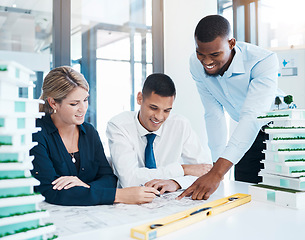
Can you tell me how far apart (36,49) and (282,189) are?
258 centimetres

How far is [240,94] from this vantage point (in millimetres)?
2004

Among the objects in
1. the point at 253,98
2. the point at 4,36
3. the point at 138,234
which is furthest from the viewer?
the point at 4,36

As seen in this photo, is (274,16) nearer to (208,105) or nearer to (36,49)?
(208,105)

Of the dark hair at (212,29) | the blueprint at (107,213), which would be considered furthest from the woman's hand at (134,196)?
the dark hair at (212,29)

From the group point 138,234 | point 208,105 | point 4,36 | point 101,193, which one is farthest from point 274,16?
point 138,234

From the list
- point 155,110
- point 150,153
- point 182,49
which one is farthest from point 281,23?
point 150,153

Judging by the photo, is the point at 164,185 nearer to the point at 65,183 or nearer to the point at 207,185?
the point at 207,185

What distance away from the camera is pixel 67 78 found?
1749 millimetres

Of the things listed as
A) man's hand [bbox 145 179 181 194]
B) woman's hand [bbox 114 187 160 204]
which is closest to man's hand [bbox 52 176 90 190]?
woman's hand [bbox 114 187 160 204]

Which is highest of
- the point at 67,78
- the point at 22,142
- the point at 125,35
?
the point at 125,35

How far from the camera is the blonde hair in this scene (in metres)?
1.73

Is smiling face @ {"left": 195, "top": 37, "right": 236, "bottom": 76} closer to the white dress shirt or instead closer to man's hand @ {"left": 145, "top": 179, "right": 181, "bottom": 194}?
the white dress shirt

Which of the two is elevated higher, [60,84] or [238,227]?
[60,84]

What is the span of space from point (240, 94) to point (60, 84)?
1.05m
